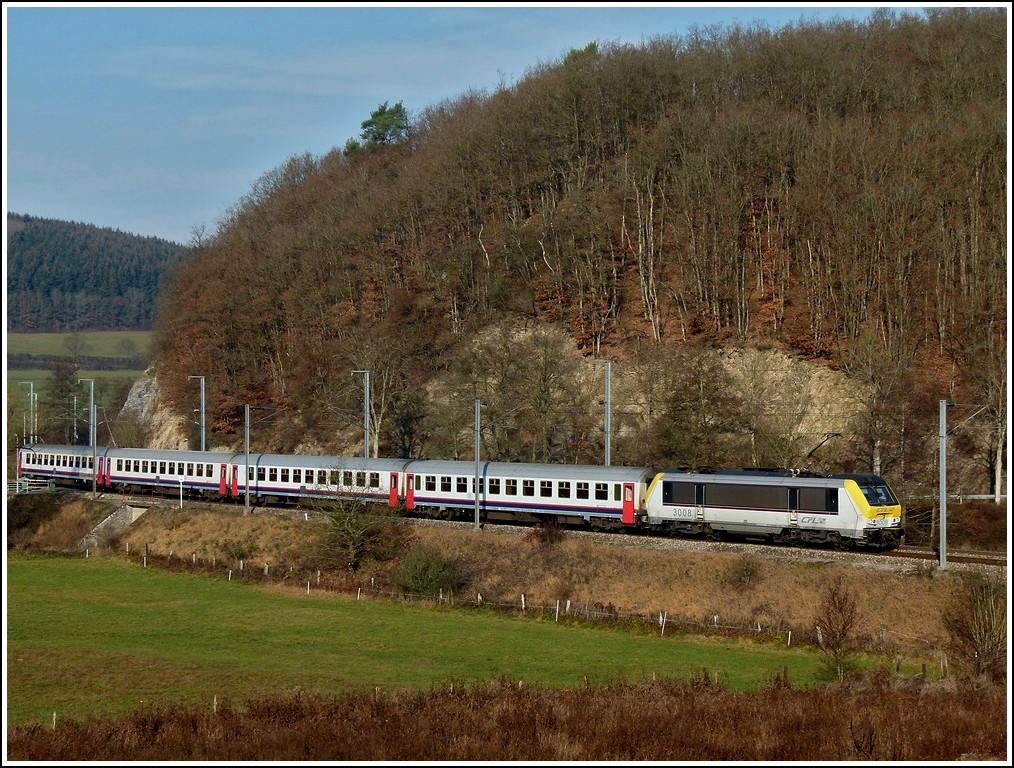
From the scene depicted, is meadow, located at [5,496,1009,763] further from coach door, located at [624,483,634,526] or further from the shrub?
coach door, located at [624,483,634,526]

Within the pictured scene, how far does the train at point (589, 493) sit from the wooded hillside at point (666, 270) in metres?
9.45

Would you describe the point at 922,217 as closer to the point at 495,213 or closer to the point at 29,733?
the point at 495,213

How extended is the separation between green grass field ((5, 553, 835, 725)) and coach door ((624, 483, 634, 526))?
6.72 meters


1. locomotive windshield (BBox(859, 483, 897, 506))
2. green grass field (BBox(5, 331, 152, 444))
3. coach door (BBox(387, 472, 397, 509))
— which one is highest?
green grass field (BBox(5, 331, 152, 444))

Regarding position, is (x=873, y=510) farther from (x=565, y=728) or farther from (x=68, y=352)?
(x=68, y=352)

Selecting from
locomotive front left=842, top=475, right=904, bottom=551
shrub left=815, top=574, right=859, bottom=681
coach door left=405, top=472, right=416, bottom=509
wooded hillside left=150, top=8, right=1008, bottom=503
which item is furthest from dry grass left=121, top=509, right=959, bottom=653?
wooded hillside left=150, top=8, right=1008, bottom=503

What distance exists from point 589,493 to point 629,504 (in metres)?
2.13

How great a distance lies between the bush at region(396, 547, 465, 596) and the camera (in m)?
45.6

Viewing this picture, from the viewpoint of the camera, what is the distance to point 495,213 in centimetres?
9269

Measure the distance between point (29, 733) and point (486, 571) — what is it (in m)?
24.3

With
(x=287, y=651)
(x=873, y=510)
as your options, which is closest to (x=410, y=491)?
(x=287, y=651)

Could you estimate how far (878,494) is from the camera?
4050cm

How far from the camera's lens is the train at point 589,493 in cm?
4081

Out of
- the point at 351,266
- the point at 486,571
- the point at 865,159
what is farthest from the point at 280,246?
the point at 486,571
